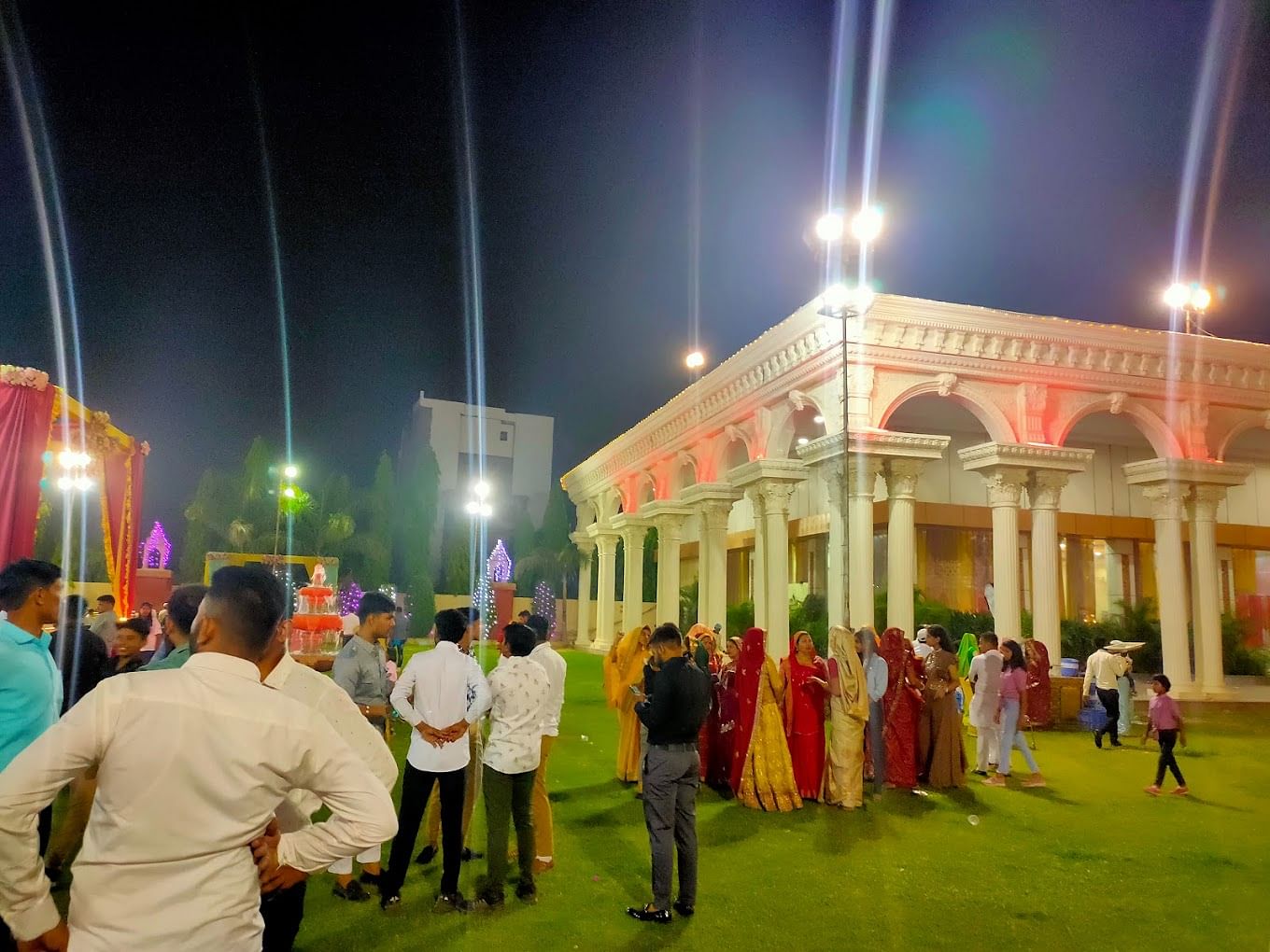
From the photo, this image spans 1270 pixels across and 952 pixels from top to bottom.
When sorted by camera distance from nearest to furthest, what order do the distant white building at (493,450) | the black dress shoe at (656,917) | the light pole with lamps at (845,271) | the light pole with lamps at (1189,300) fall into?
the black dress shoe at (656,917) < the light pole with lamps at (845,271) < the light pole with lamps at (1189,300) < the distant white building at (493,450)

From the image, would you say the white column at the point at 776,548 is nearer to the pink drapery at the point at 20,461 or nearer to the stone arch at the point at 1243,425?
the stone arch at the point at 1243,425

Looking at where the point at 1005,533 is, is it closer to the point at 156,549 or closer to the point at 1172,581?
the point at 1172,581

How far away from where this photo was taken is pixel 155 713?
5.84 feet

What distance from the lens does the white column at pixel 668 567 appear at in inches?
877

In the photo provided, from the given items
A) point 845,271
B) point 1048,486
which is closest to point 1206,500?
point 1048,486

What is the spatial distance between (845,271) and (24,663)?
42.1 feet

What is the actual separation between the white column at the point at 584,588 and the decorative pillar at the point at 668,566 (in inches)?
356

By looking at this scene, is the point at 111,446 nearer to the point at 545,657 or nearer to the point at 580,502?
the point at 545,657

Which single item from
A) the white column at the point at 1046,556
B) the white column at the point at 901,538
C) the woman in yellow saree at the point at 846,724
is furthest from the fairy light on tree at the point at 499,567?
the woman in yellow saree at the point at 846,724

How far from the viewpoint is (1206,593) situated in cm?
1614

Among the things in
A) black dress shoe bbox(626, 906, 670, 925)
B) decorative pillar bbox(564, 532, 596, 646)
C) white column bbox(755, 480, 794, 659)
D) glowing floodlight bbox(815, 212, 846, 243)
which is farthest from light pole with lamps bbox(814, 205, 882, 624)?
decorative pillar bbox(564, 532, 596, 646)

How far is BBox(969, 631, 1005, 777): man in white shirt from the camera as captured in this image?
8.87 m

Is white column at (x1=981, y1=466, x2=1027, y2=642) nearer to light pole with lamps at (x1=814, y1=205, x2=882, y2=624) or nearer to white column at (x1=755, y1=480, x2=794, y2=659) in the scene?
light pole with lamps at (x1=814, y1=205, x2=882, y2=624)

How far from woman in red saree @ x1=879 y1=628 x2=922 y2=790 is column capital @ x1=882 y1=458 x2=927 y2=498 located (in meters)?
6.64
